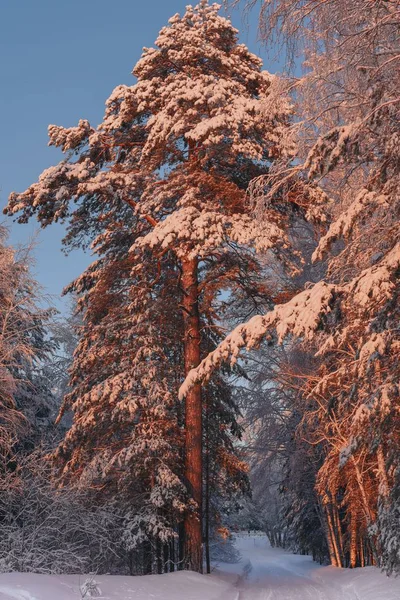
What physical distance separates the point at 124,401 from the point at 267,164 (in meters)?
6.85

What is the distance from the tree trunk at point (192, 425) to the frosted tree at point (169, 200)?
0.08 feet

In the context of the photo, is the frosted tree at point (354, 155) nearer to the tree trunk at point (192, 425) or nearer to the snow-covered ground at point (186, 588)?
the snow-covered ground at point (186, 588)

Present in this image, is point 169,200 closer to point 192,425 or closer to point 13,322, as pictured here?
point 13,322

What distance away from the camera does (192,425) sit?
1390 centimetres

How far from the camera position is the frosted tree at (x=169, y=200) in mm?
12867

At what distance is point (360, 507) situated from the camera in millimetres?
18656

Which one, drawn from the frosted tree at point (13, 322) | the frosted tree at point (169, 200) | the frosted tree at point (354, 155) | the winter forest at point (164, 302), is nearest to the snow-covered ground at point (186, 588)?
the winter forest at point (164, 302)

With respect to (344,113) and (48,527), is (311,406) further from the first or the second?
(344,113)

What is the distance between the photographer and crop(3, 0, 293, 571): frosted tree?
12.9m

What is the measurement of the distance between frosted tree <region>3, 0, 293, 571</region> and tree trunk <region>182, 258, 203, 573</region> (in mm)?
26

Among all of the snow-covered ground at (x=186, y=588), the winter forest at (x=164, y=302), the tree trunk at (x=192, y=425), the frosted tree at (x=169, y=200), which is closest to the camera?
the snow-covered ground at (x=186, y=588)

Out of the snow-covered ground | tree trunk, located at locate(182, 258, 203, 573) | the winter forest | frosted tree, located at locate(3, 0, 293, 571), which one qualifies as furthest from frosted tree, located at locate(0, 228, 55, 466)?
the snow-covered ground

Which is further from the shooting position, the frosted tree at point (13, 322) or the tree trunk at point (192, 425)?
the tree trunk at point (192, 425)

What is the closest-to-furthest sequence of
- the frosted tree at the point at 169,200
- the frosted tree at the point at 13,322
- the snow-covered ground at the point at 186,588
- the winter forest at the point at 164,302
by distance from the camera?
the snow-covered ground at the point at 186,588
the winter forest at the point at 164,302
the frosted tree at the point at 13,322
the frosted tree at the point at 169,200
